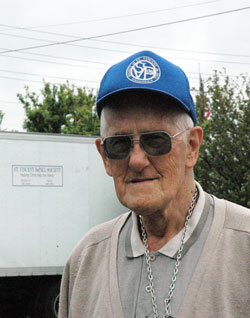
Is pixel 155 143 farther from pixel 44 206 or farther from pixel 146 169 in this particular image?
pixel 44 206

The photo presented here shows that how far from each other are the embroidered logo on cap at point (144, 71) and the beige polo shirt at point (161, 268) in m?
0.44

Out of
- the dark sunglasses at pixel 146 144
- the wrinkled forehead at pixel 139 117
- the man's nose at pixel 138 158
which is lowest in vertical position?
the man's nose at pixel 138 158

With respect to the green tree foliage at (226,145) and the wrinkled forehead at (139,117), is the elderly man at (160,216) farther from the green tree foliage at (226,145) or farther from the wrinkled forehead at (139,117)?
the green tree foliage at (226,145)

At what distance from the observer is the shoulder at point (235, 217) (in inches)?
67.9

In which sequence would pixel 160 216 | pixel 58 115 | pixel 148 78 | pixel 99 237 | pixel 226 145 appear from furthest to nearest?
pixel 58 115 < pixel 226 145 < pixel 99 237 < pixel 160 216 < pixel 148 78

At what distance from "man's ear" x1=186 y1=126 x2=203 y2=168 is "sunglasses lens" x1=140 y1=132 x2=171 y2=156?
0.38ft

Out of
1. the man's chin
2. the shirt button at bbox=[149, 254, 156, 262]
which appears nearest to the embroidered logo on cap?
the man's chin

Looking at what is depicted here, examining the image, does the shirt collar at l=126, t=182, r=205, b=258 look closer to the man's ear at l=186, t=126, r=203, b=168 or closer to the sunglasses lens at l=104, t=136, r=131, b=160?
the man's ear at l=186, t=126, r=203, b=168

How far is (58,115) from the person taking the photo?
2184 centimetres

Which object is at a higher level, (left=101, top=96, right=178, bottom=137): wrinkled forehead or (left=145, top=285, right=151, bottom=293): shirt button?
(left=101, top=96, right=178, bottom=137): wrinkled forehead

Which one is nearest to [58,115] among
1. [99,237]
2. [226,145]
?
[226,145]

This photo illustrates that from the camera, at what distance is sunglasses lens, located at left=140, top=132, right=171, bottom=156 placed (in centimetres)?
178

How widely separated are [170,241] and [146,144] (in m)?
0.32

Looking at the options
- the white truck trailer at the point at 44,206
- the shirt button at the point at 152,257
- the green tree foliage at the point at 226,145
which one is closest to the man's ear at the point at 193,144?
the shirt button at the point at 152,257
